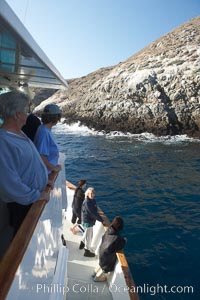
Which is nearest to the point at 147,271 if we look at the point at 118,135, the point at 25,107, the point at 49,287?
the point at 49,287

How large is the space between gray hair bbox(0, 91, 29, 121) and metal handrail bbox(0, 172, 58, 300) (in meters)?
1.01

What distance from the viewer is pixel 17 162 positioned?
3.06 metres

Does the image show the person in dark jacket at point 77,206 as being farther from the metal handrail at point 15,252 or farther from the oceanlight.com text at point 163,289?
the metal handrail at point 15,252

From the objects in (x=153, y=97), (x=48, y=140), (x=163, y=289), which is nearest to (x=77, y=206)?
(x=163, y=289)

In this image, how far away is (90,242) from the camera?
29.1 feet

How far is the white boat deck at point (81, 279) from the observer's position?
7.05 meters

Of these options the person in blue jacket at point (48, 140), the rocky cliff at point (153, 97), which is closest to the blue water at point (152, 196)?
the rocky cliff at point (153, 97)

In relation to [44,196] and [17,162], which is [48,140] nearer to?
[44,196]

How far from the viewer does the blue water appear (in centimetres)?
942

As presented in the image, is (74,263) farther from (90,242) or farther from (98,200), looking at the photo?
(98,200)

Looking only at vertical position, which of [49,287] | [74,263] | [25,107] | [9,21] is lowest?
[74,263]

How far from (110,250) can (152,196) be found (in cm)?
880

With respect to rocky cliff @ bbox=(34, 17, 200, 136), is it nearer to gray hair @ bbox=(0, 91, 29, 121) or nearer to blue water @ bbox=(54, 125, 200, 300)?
blue water @ bbox=(54, 125, 200, 300)

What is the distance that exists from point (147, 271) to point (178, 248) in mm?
1780
